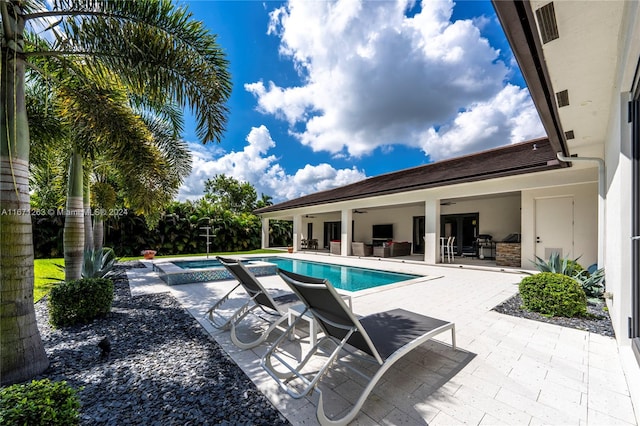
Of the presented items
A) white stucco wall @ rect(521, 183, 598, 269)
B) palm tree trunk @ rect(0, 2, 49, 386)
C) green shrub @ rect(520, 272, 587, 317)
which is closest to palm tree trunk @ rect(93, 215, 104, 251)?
palm tree trunk @ rect(0, 2, 49, 386)

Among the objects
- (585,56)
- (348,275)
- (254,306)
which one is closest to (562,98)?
(585,56)

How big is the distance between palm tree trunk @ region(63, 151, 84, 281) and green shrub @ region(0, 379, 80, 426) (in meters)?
4.94

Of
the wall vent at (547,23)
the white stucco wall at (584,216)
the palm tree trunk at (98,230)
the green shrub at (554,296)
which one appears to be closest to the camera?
the wall vent at (547,23)

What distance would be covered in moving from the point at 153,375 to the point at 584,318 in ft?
23.6

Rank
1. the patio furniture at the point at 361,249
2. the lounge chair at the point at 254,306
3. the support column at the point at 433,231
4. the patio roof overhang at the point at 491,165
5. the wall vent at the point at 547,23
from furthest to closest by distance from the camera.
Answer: the patio furniture at the point at 361,249 → the support column at the point at 433,231 → the patio roof overhang at the point at 491,165 → the lounge chair at the point at 254,306 → the wall vent at the point at 547,23

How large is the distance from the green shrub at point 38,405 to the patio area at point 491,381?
5.36 feet

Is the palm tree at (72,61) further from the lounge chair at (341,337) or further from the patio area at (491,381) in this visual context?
the lounge chair at (341,337)

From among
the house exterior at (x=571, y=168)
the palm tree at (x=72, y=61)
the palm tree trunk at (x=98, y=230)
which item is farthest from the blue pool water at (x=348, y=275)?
the palm tree trunk at (x=98, y=230)

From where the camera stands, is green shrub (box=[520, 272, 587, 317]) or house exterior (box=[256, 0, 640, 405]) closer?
house exterior (box=[256, 0, 640, 405])

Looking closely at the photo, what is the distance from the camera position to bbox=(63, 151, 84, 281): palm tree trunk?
5.48 m

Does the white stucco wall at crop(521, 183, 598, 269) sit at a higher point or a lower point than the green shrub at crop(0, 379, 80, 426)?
higher

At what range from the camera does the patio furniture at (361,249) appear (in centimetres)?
1680

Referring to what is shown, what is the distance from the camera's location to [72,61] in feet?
15.7

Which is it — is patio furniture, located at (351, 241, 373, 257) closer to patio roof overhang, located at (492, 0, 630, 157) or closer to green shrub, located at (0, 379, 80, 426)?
patio roof overhang, located at (492, 0, 630, 157)
